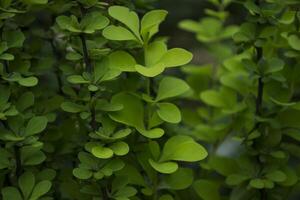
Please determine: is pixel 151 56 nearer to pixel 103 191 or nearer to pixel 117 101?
pixel 117 101

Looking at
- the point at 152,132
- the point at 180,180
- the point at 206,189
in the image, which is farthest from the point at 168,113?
the point at 206,189

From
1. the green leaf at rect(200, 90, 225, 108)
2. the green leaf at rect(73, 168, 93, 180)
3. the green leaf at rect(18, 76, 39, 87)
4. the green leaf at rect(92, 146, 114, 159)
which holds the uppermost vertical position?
the green leaf at rect(18, 76, 39, 87)

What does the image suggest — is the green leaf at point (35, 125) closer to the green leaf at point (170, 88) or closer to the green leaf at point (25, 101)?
the green leaf at point (25, 101)

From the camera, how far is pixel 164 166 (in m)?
0.95

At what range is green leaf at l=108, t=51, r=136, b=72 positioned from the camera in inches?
37.1

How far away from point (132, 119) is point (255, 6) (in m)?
0.28

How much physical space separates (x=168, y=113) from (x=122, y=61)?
4.4 inches

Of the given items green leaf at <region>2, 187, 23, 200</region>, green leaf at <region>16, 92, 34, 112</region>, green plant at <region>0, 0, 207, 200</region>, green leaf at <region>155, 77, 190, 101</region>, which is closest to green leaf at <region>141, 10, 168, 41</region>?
green plant at <region>0, 0, 207, 200</region>

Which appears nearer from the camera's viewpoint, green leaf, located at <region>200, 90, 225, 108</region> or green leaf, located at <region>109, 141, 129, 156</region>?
green leaf, located at <region>109, 141, 129, 156</region>

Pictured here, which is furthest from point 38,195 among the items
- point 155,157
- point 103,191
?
point 155,157

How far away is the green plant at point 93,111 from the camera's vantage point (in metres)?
0.91

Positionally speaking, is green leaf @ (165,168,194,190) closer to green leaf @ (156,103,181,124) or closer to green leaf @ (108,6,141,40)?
green leaf @ (156,103,181,124)

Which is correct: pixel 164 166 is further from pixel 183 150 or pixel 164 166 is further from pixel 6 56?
pixel 6 56

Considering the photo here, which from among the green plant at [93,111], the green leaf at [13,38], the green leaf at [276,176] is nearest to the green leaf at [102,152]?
the green plant at [93,111]
